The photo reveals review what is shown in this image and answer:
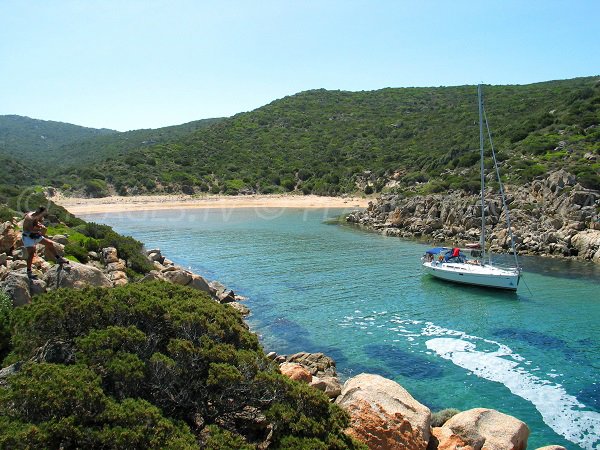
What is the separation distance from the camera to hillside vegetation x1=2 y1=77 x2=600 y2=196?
189 ft

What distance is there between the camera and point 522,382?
1529 cm

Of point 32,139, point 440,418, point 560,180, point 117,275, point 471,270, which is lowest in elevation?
point 440,418

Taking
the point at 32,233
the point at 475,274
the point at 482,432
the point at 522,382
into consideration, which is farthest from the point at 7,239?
the point at 475,274

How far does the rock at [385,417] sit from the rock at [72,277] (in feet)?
23.3

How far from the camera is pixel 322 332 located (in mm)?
19719

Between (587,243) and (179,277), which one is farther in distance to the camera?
(587,243)

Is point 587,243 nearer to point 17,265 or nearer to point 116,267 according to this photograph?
point 116,267

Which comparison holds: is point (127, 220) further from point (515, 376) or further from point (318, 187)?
point (515, 376)

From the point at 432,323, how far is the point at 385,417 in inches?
476

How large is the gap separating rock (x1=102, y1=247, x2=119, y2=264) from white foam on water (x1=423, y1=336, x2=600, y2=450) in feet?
43.9

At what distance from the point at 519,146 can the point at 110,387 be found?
59.4m

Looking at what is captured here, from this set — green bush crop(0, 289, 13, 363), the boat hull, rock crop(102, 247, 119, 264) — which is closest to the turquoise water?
the boat hull

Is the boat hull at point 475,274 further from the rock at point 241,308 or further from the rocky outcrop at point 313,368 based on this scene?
the rocky outcrop at point 313,368

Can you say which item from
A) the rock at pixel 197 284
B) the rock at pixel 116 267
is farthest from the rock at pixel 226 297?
the rock at pixel 116 267
